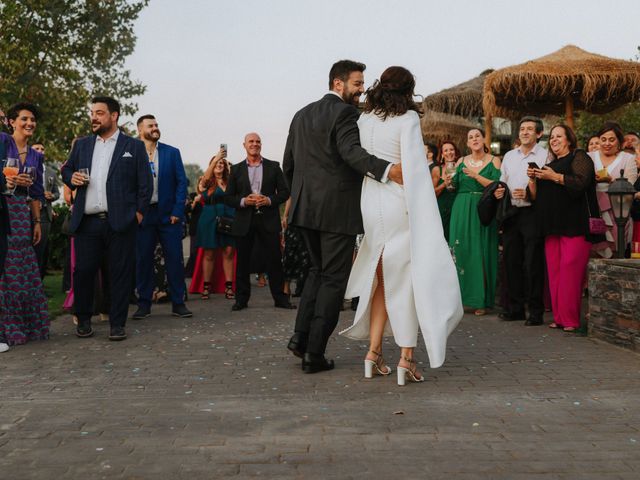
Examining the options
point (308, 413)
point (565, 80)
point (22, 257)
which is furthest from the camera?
point (565, 80)

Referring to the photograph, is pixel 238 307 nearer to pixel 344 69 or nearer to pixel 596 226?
pixel 596 226

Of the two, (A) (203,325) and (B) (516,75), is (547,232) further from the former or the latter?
(B) (516,75)

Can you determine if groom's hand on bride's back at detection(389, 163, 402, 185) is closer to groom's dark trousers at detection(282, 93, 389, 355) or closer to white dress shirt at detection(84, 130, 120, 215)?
groom's dark trousers at detection(282, 93, 389, 355)

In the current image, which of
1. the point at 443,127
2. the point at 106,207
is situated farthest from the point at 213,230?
the point at 443,127

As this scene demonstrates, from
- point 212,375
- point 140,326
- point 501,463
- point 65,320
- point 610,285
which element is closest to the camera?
point 501,463

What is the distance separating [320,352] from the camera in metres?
6.01

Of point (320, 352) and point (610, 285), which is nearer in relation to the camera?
point (320, 352)

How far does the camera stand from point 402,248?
5.59 metres

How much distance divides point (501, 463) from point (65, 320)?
6.90 m

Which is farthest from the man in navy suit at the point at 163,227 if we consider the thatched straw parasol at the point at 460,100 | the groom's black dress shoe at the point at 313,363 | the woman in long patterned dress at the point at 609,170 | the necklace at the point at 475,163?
the thatched straw parasol at the point at 460,100

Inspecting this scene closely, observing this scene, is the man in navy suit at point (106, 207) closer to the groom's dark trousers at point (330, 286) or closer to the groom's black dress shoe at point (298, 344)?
the groom's black dress shoe at point (298, 344)

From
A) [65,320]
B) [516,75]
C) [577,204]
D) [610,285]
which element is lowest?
[65,320]

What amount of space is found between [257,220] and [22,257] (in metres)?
3.56

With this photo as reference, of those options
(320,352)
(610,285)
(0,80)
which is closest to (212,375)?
(320,352)
